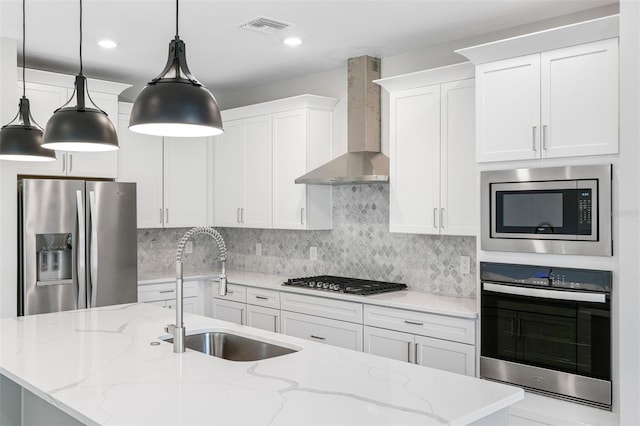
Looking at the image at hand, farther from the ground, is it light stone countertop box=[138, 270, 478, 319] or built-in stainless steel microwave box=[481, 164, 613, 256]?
built-in stainless steel microwave box=[481, 164, 613, 256]

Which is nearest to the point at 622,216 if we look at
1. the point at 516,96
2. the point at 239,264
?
the point at 516,96

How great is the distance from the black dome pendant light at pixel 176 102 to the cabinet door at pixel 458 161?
→ 2.11m

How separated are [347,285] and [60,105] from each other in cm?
263

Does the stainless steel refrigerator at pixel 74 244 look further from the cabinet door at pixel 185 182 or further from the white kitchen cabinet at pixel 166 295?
the cabinet door at pixel 185 182

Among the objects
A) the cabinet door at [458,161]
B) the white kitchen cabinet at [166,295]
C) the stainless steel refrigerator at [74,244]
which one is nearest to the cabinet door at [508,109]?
the cabinet door at [458,161]

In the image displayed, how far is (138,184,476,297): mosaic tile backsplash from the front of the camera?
13.6 ft

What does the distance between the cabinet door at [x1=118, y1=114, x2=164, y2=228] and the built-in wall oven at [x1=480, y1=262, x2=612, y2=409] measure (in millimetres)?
3143

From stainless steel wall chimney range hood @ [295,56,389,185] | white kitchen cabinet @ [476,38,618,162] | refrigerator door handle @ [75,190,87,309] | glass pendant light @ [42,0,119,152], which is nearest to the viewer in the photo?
glass pendant light @ [42,0,119,152]

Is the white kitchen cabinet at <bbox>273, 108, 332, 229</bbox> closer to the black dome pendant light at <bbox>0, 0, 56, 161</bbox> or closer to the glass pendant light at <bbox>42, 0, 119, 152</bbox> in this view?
the black dome pendant light at <bbox>0, 0, 56, 161</bbox>

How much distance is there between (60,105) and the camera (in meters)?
4.45

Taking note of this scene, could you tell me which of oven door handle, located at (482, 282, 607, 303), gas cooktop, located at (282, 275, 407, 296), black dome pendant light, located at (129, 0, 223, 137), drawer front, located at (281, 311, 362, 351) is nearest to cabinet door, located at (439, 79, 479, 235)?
oven door handle, located at (482, 282, 607, 303)

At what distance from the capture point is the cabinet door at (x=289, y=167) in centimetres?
479

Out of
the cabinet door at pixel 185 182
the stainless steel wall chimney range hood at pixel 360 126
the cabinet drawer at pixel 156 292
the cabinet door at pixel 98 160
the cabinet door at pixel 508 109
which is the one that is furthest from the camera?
the cabinet door at pixel 185 182

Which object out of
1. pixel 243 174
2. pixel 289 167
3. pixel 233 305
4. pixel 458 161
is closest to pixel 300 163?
pixel 289 167
